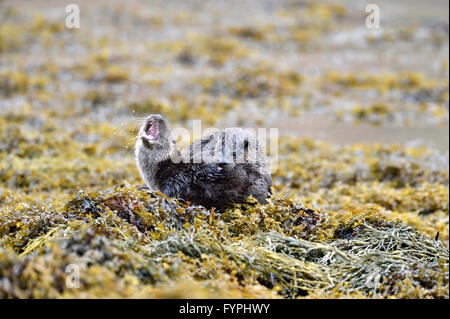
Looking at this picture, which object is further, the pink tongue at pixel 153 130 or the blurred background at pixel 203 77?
the blurred background at pixel 203 77

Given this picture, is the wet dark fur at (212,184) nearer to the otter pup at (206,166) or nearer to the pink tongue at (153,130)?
the otter pup at (206,166)

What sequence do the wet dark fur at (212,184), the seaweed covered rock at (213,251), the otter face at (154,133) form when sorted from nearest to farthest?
the seaweed covered rock at (213,251)
the wet dark fur at (212,184)
the otter face at (154,133)

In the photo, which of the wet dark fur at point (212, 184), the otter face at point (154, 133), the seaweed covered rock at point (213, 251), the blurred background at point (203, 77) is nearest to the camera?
the seaweed covered rock at point (213, 251)

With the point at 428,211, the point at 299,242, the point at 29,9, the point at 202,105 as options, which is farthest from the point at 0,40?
the point at 299,242

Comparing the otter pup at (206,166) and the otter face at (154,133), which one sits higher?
the otter face at (154,133)

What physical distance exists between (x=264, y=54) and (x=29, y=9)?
36.2ft

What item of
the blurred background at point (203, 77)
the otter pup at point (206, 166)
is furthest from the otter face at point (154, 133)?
the blurred background at point (203, 77)

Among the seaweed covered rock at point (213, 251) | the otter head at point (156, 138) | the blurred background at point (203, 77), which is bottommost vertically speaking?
the seaweed covered rock at point (213, 251)

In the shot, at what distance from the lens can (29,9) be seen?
23.2m

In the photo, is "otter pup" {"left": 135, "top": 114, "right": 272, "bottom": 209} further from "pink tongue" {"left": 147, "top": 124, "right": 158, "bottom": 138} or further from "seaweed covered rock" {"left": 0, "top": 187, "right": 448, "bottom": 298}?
"seaweed covered rock" {"left": 0, "top": 187, "right": 448, "bottom": 298}

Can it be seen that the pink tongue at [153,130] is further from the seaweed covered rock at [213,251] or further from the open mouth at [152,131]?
the seaweed covered rock at [213,251]

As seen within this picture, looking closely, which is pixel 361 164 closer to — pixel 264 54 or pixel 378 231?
pixel 378 231

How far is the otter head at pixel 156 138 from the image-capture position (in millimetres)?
5344
